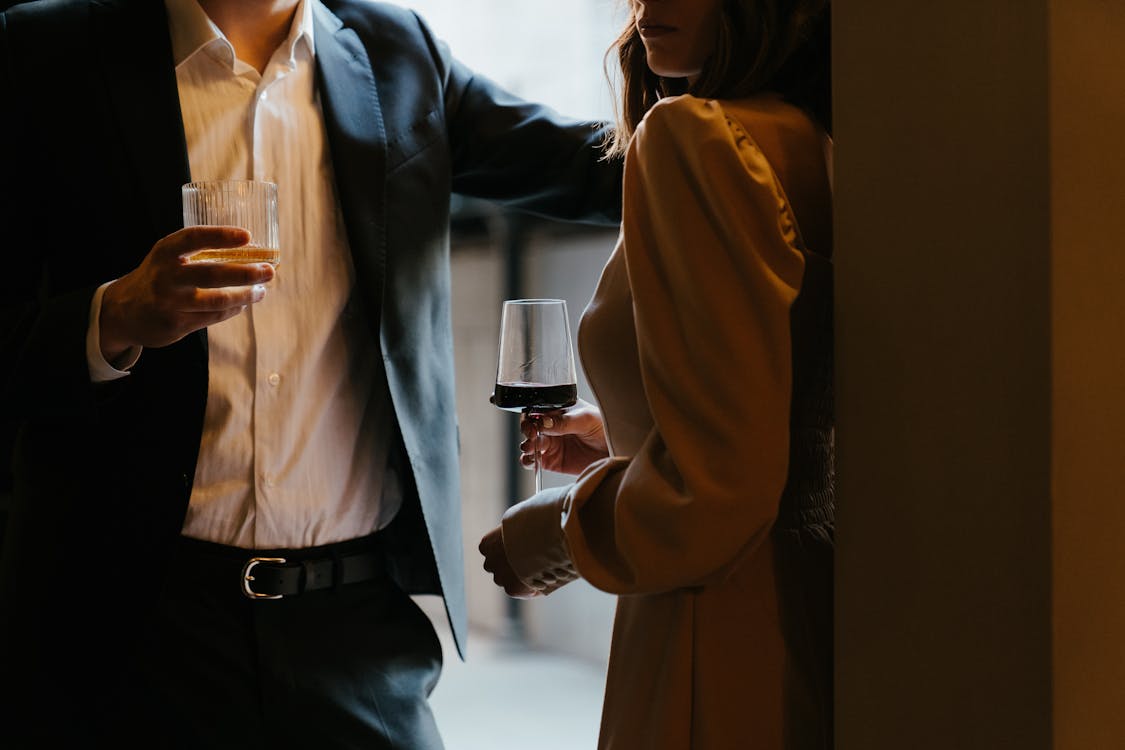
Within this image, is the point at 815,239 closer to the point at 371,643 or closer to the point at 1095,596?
the point at 1095,596

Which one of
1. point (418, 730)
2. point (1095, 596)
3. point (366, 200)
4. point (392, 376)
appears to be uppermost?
point (366, 200)

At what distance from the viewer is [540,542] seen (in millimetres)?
1183

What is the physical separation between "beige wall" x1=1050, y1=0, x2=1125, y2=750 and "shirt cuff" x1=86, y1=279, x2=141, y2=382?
3.81 feet

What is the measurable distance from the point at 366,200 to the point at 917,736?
45.0 inches

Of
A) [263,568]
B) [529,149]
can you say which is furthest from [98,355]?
[529,149]

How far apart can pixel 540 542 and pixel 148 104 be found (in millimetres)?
926

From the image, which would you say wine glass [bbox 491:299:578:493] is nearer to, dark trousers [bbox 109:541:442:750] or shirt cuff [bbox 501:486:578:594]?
shirt cuff [bbox 501:486:578:594]

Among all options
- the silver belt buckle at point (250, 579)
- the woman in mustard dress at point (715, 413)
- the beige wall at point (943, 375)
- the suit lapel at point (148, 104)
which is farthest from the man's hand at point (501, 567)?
the suit lapel at point (148, 104)

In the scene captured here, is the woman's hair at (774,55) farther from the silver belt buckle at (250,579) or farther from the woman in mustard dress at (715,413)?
the silver belt buckle at (250,579)

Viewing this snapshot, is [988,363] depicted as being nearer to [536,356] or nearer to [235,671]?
[536,356]

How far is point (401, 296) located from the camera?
5.66ft

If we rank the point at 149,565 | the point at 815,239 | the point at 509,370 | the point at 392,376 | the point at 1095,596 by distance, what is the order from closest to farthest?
1. the point at 1095,596
2. the point at 815,239
3. the point at 509,370
4. the point at 149,565
5. the point at 392,376

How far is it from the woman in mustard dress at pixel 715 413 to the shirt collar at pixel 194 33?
2.34 feet

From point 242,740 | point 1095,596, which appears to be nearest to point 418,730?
point 242,740
